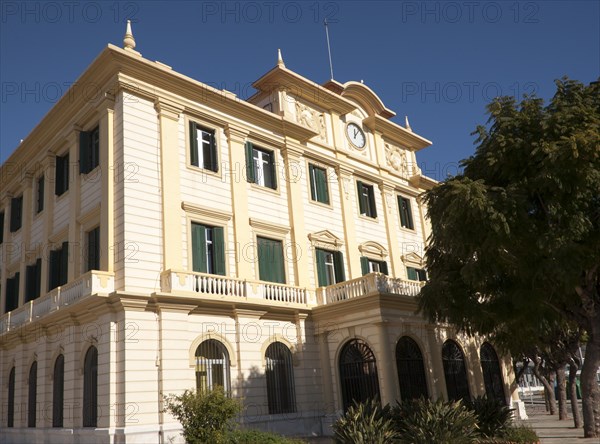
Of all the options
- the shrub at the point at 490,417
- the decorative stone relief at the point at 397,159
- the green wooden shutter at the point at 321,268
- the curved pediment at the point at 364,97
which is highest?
the curved pediment at the point at 364,97

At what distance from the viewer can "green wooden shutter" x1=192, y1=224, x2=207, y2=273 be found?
62.0 feet

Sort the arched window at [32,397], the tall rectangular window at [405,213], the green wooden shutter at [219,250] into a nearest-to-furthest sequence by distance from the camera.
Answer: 1. the green wooden shutter at [219,250]
2. the arched window at [32,397]
3. the tall rectangular window at [405,213]

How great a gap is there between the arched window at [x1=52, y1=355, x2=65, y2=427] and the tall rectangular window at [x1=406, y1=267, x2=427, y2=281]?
16.0 meters

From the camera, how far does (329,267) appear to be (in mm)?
23516

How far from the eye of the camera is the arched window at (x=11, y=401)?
72.2ft

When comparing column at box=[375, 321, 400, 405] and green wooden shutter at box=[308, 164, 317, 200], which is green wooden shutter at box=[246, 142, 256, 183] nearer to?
green wooden shutter at box=[308, 164, 317, 200]

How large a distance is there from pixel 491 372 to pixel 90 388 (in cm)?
1706

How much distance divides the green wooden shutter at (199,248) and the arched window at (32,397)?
7806mm

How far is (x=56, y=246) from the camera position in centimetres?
2141

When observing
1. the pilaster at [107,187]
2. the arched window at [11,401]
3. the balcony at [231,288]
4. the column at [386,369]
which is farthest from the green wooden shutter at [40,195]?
the column at [386,369]

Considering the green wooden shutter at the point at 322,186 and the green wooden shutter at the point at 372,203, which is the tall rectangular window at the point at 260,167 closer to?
the green wooden shutter at the point at 322,186

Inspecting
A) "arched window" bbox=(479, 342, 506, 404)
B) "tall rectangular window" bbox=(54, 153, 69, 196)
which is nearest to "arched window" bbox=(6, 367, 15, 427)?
"tall rectangular window" bbox=(54, 153, 69, 196)

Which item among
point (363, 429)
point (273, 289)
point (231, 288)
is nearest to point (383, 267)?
point (273, 289)

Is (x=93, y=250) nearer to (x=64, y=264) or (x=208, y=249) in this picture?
(x=64, y=264)
